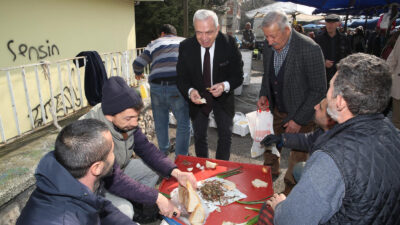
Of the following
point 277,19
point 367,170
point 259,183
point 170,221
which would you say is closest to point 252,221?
point 259,183

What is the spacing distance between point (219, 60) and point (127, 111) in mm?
1374

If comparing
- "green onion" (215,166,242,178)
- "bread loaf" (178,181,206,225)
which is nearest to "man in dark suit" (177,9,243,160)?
"green onion" (215,166,242,178)

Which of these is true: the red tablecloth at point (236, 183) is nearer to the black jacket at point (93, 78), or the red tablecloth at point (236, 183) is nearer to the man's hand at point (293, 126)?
the man's hand at point (293, 126)

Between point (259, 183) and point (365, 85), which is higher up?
point (365, 85)

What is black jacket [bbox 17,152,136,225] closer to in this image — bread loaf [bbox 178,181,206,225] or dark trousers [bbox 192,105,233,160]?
bread loaf [bbox 178,181,206,225]

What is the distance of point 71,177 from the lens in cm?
133

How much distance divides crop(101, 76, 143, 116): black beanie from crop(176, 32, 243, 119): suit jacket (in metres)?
1.12

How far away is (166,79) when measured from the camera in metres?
3.54

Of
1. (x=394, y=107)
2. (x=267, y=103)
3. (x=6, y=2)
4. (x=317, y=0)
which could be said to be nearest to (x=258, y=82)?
(x=317, y=0)

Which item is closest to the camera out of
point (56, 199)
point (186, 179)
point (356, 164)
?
point (356, 164)

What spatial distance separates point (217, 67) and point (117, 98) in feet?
4.53

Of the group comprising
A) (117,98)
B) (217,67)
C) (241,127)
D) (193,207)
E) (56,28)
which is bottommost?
(241,127)

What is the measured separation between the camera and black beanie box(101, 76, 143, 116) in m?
2.06

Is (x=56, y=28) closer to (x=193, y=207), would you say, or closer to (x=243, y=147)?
Answer: (x=243, y=147)
